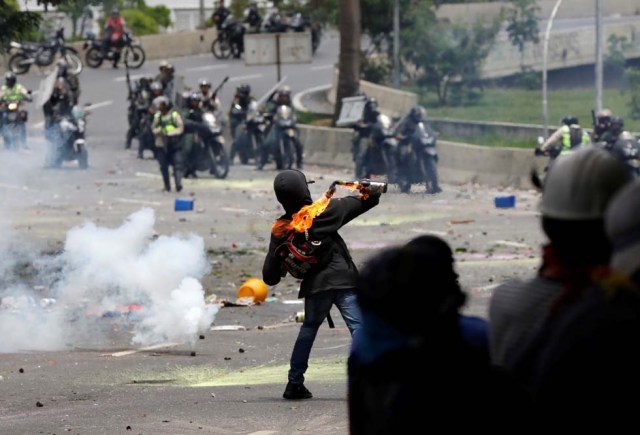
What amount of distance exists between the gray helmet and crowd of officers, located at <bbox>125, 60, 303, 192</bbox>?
21351 mm

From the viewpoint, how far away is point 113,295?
13.9 m

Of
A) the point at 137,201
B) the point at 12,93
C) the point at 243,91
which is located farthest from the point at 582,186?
the point at 12,93

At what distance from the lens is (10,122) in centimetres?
3083

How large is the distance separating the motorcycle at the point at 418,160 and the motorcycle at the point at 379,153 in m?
0.13

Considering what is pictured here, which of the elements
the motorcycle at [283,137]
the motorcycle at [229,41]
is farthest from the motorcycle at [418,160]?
the motorcycle at [229,41]

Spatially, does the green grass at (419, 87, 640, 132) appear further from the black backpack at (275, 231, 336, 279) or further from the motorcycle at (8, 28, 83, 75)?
the black backpack at (275, 231, 336, 279)

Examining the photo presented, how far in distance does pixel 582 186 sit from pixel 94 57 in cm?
4500

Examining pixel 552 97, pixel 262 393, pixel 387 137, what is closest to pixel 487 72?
pixel 552 97

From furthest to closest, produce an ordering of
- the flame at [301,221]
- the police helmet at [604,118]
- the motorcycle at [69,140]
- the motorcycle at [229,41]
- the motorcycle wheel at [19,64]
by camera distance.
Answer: the motorcycle at [229,41]
the motorcycle wheel at [19,64]
the motorcycle at [69,140]
the police helmet at [604,118]
the flame at [301,221]

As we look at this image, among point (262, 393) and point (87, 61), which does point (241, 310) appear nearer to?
point (262, 393)

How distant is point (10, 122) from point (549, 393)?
28353 millimetres

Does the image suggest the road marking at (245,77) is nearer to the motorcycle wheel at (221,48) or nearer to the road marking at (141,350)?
the motorcycle wheel at (221,48)

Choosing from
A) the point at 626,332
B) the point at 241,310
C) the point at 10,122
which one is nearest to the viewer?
the point at 626,332

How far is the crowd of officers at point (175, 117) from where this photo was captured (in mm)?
25016
